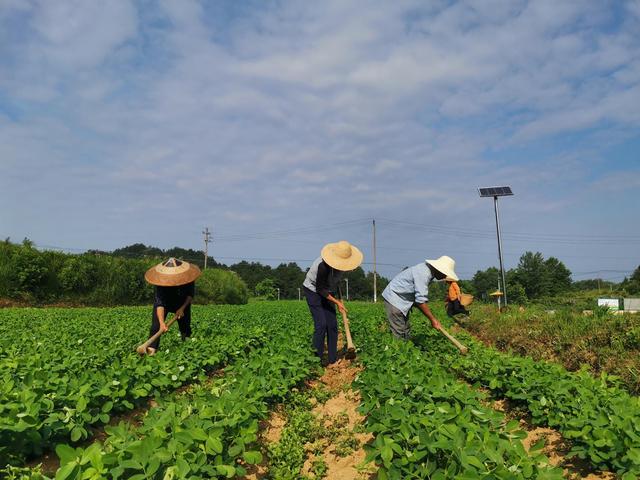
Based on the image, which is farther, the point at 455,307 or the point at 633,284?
the point at 633,284

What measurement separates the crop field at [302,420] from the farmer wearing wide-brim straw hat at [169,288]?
20.1 inches

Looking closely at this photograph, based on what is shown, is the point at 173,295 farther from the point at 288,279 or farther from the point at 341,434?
the point at 288,279

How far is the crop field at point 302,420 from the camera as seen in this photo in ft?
8.46

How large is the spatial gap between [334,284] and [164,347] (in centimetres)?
245

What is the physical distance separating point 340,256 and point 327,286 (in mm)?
473

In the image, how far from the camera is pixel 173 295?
260 inches

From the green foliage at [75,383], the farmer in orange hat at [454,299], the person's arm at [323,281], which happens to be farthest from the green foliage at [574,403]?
the farmer in orange hat at [454,299]

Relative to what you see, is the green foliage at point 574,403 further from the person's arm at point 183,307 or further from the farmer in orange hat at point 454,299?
the farmer in orange hat at point 454,299

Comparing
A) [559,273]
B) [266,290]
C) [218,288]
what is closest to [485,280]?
[559,273]

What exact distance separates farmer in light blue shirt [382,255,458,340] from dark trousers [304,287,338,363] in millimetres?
862

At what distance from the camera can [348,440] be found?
13.6 ft

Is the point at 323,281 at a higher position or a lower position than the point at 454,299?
higher

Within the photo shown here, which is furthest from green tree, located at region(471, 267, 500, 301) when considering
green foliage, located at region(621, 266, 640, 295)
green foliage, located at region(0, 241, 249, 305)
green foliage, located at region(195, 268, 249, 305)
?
green foliage, located at region(0, 241, 249, 305)

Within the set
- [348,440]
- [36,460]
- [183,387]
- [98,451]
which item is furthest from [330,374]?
[98,451]
